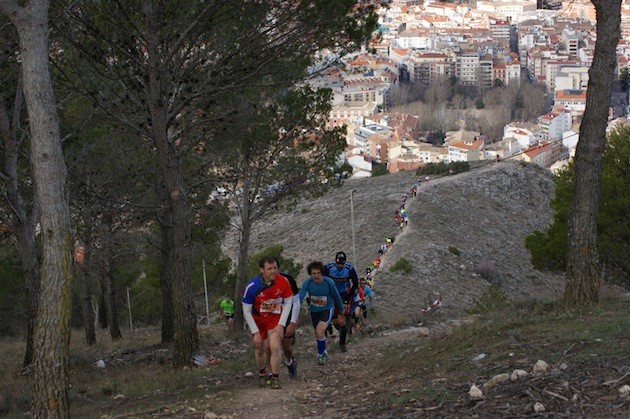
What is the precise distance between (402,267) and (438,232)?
6.47 m

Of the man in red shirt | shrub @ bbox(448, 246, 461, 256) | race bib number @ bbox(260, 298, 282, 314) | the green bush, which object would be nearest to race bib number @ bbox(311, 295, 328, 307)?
the man in red shirt

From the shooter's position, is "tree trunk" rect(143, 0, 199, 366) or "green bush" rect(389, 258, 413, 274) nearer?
"tree trunk" rect(143, 0, 199, 366)

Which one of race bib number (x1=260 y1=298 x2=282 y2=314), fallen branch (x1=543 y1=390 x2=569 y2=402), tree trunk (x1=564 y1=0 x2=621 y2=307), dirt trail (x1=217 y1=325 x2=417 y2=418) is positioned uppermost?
tree trunk (x1=564 y1=0 x2=621 y2=307)

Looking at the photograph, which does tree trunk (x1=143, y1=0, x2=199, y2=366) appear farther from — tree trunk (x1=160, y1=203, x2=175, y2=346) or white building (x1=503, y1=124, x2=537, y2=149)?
white building (x1=503, y1=124, x2=537, y2=149)

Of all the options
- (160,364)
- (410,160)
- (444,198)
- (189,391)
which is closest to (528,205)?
(444,198)

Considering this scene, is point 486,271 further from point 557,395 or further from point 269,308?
point 557,395

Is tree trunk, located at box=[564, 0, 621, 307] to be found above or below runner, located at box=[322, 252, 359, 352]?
above

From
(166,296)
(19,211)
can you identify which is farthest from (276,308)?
(166,296)

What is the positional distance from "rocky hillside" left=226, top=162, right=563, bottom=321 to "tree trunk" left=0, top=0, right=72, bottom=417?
700 inches

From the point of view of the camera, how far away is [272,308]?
8.45 m

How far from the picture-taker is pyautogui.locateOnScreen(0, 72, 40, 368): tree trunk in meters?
11.9

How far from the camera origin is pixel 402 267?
3002cm

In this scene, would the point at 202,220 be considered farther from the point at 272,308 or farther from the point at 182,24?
the point at 272,308

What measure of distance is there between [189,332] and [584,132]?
528cm
